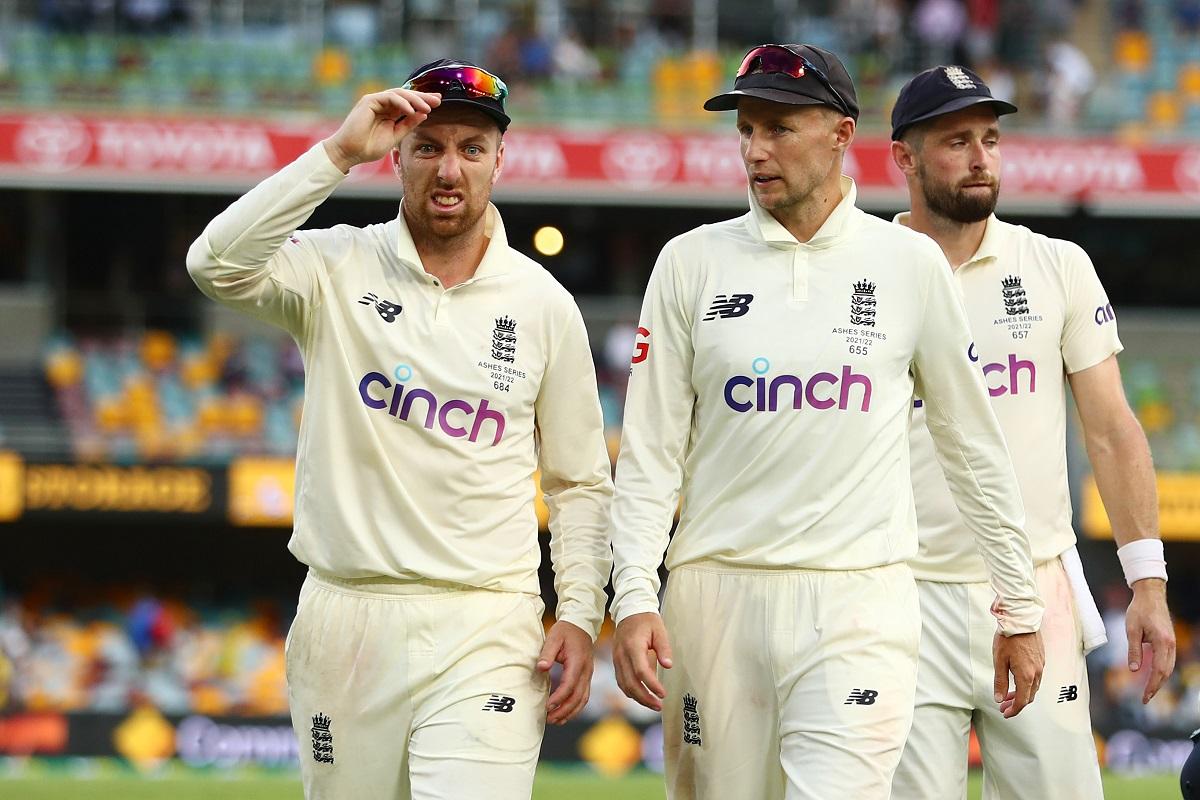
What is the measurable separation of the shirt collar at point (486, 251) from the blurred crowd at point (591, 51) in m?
14.2

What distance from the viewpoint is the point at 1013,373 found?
526 cm

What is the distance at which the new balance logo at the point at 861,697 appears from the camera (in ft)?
14.1

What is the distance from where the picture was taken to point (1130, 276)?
22141 millimetres

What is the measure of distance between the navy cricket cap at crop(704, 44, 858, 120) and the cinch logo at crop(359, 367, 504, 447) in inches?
39.2

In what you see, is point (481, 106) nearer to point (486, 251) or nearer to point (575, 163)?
point (486, 251)

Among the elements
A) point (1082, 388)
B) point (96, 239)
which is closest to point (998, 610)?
point (1082, 388)

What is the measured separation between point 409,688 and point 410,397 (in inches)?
28.7

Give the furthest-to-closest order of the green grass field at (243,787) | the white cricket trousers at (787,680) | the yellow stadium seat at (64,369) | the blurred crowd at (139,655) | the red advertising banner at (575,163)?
the yellow stadium seat at (64,369) < the red advertising banner at (575,163) < the blurred crowd at (139,655) < the green grass field at (243,787) < the white cricket trousers at (787,680)

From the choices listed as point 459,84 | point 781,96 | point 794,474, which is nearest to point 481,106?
point 459,84

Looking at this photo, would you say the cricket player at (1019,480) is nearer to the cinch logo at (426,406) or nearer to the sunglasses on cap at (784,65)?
the sunglasses on cap at (784,65)

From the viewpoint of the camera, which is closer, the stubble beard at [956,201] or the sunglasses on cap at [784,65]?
the sunglasses on cap at [784,65]

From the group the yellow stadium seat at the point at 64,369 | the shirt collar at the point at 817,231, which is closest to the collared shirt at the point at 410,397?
the shirt collar at the point at 817,231

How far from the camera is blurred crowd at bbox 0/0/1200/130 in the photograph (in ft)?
62.4

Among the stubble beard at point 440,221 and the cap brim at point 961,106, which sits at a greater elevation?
the cap brim at point 961,106
